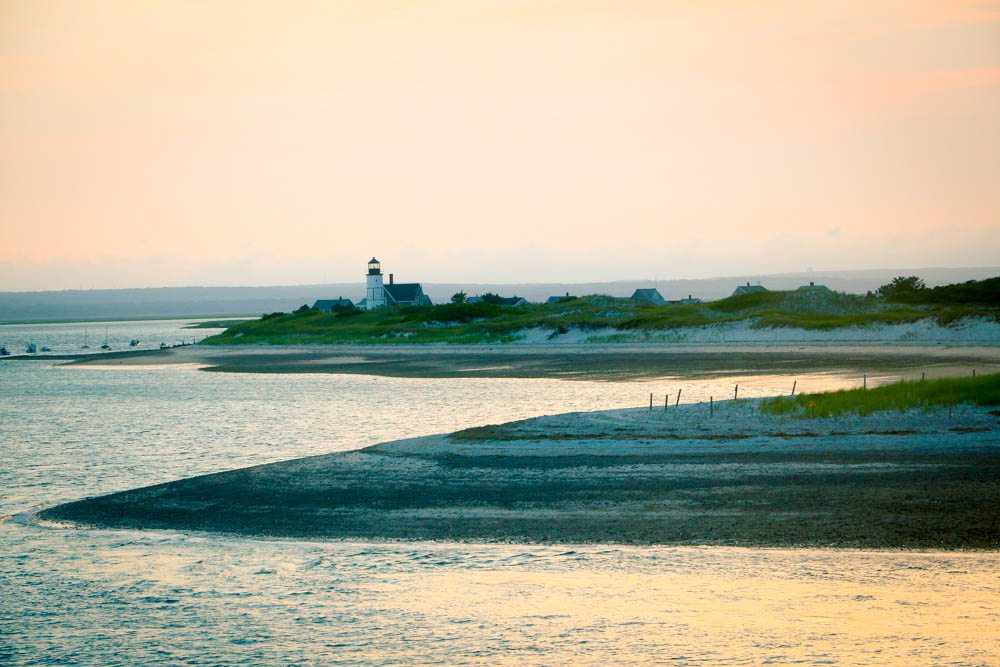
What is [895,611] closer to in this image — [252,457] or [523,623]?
[523,623]

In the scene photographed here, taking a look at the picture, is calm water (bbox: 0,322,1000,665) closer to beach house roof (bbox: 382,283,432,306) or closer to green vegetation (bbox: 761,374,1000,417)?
green vegetation (bbox: 761,374,1000,417)

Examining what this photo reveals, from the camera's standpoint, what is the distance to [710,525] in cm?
1642

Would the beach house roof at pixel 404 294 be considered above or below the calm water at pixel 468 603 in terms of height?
above

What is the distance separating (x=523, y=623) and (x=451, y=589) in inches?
69.3

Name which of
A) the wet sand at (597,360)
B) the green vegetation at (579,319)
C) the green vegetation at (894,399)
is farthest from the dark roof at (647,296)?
the green vegetation at (894,399)

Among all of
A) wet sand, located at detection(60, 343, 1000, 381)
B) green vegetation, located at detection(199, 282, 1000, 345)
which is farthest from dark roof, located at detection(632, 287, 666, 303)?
wet sand, located at detection(60, 343, 1000, 381)

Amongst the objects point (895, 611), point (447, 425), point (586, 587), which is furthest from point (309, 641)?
point (447, 425)

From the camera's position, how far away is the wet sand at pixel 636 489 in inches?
639

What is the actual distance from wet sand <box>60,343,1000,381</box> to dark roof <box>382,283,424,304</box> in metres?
54.5

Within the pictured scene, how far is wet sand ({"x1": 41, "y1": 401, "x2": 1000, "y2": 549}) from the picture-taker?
16.2 metres

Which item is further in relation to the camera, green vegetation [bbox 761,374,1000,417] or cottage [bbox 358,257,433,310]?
cottage [bbox 358,257,433,310]

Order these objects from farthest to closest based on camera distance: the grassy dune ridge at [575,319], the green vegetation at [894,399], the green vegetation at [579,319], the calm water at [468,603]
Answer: the green vegetation at [579,319] < the grassy dune ridge at [575,319] < the green vegetation at [894,399] < the calm water at [468,603]

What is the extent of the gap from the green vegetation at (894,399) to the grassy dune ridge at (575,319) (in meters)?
43.1

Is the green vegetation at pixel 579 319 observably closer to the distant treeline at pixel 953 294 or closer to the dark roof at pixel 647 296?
the distant treeline at pixel 953 294
